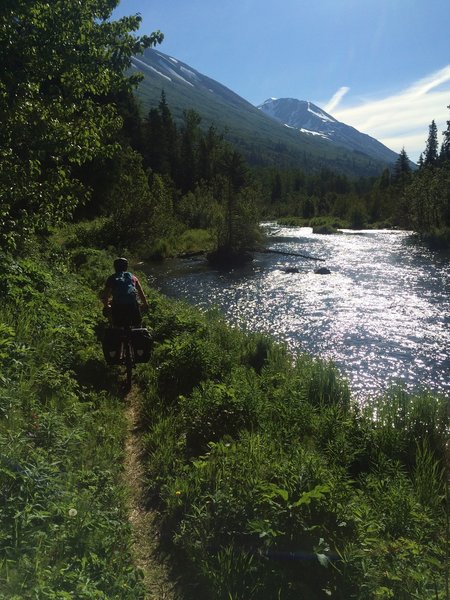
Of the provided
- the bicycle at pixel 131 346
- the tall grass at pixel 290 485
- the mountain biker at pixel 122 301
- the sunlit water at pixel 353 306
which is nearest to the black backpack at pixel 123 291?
the mountain biker at pixel 122 301

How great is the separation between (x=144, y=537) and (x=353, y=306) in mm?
18038

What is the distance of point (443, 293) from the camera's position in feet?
72.7

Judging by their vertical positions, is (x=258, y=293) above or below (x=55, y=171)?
below

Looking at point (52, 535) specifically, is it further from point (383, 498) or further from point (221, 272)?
point (221, 272)

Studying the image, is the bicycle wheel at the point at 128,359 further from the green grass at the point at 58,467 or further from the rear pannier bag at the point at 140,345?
the green grass at the point at 58,467

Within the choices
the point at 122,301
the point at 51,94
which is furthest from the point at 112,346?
the point at 51,94

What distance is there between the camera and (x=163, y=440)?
565cm

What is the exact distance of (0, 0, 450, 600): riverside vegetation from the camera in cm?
339

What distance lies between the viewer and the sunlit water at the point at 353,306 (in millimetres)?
13414

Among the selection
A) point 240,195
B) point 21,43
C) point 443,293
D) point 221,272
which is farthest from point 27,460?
point 240,195

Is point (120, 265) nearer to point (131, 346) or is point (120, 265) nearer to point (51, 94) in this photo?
point (131, 346)

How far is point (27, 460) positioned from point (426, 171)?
66151mm

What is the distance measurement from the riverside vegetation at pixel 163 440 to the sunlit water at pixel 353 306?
3953mm

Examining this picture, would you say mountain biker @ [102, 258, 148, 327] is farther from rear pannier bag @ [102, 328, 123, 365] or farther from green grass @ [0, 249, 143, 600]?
green grass @ [0, 249, 143, 600]
